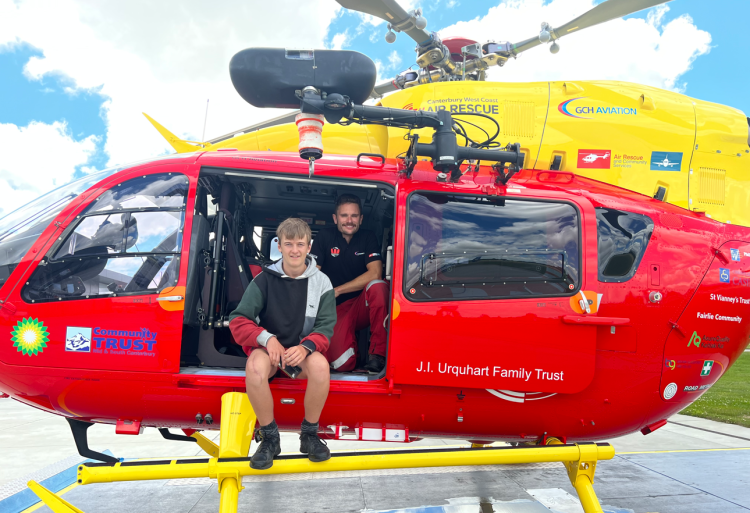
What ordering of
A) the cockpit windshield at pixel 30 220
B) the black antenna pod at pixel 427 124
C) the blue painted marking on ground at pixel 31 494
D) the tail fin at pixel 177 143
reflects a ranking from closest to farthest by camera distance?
1. the black antenna pod at pixel 427 124
2. the cockpit windshield at pixel 30 220
3. the blue painted marking on ground at pixel 31 494
4. the tail fin at pixel 177 143

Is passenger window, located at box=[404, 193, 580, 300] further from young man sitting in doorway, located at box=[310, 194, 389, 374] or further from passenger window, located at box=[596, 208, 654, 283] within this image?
young man sitting in doorway, located at box=[310, 194, 389, 374]

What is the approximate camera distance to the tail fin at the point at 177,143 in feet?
13.0

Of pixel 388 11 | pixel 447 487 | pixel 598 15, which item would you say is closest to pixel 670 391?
pixel 447 487

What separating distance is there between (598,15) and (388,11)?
7.46ft

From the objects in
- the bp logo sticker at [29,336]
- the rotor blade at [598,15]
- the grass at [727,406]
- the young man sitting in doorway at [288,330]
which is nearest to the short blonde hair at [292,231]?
the young man sitting in doorway at [288,330]

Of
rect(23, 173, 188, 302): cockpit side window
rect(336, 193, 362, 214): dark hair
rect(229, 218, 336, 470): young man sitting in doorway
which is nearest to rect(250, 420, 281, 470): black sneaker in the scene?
rect(229, 218, 336, 470): young man sitting in doorway

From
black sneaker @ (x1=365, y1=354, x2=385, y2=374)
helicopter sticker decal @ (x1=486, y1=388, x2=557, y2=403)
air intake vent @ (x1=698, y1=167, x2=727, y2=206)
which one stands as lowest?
helicopter sticker decal @ (x1=486, y1=388, x2=557, y2=403)

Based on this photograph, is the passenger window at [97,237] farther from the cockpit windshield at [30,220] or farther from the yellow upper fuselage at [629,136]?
the yellow upper fuselage at [629,136]

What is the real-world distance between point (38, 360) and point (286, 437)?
4299 millimetres

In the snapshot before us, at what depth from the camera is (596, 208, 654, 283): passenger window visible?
2.95 metres

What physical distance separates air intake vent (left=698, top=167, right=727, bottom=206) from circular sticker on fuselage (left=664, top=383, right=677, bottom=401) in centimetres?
144

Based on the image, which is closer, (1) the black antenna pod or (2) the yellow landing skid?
(2) the yellow landing skid

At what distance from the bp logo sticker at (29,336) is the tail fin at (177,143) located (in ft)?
6.11

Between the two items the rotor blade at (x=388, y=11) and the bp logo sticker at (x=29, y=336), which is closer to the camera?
the bp logo sticker at (x=29, y=336)
